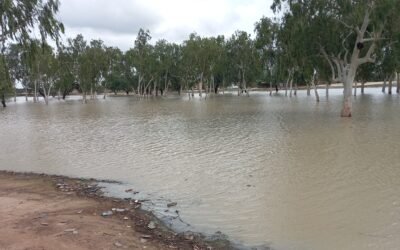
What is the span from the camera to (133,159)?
13.6 meters

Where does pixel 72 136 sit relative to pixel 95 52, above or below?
below

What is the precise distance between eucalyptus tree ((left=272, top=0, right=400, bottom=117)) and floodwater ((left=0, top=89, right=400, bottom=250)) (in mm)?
4305

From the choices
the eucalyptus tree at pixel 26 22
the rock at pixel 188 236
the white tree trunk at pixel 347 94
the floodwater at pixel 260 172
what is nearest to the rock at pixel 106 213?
the floodwater at pixel 260 172

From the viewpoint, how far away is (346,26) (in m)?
23.2

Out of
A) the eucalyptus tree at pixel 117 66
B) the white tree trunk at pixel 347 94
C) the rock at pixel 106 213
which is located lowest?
the rock at pixel 106 213

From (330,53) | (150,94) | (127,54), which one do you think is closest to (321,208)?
(330,53)

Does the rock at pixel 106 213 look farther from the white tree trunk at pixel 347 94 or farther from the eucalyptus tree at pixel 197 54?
the eucalyptus tree at pixel 197 54

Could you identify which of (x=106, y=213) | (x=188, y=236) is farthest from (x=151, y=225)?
(x=106, y=213)

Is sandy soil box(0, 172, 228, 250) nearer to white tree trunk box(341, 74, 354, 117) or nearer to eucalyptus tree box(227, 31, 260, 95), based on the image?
white tree trunk box(341, 74, 354, 117)

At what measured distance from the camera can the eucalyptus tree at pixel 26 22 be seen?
41.1 ft

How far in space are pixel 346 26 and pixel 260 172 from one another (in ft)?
49.9

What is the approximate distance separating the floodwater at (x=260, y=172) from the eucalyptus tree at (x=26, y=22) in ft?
12.9

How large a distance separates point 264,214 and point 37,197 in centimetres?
458

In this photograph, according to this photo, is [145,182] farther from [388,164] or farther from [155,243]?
[388,164]
